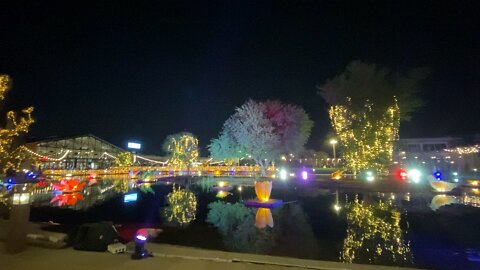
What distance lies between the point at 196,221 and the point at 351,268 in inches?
327

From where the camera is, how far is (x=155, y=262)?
22.4 feet

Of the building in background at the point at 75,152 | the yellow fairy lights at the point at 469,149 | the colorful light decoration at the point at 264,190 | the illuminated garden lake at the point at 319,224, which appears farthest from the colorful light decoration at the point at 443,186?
the building in background at the point at 75,152

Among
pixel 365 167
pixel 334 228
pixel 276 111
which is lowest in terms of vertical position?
pixel 334 228

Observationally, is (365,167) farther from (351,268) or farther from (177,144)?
(177,144)

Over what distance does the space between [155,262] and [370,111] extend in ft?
94.0

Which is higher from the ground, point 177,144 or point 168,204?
point 177,144

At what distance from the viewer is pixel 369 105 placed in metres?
31.3

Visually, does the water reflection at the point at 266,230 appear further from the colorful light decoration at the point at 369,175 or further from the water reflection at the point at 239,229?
the colorful light decoration at the point at 369,175

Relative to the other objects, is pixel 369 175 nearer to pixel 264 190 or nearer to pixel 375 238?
pixel 264 190

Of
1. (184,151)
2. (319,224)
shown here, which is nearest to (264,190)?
(319,224)

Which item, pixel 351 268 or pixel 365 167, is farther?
pixel 365 167

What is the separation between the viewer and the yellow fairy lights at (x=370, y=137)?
30.4 m

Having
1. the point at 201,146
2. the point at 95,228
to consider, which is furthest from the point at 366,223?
the point at 201,146

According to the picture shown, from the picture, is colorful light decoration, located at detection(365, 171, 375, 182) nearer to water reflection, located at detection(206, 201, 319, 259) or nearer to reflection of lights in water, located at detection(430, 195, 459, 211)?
reflection of lights in water, located at detection(430, 195, 459, 211)
